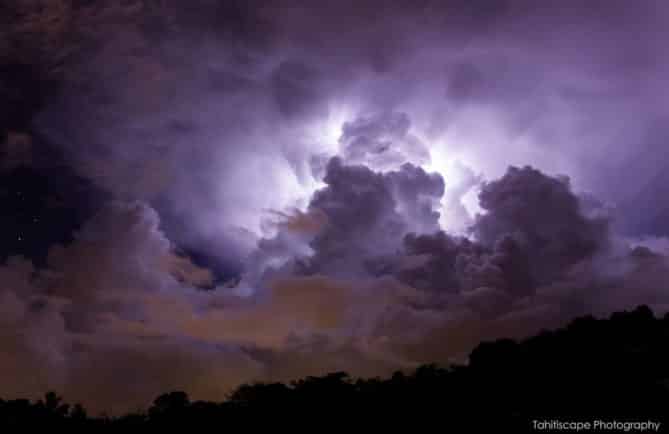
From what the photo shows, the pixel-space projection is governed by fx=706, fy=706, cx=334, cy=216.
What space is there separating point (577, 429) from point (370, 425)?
61.1ft

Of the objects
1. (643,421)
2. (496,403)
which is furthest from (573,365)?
(643,421)

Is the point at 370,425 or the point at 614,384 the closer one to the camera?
the point at 614,384

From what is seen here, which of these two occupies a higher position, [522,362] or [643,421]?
[522,362]

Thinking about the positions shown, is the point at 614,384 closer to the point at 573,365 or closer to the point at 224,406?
the point at 573,365

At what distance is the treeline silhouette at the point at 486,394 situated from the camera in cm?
4453

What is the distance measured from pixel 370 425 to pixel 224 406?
18.4m

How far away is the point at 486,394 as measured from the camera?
52.7 m

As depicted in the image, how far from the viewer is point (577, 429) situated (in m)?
39.5

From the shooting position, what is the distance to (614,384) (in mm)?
44781

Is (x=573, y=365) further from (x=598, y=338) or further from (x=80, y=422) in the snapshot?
(x=80, y=422)

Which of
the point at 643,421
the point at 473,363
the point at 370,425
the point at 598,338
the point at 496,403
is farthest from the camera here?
the point at 473,363

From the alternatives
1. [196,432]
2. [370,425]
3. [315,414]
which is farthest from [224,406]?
[370,425]

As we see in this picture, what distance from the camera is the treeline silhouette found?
146 feet

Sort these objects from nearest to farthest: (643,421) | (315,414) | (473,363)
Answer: (643,421), (315,414), (473,363)
